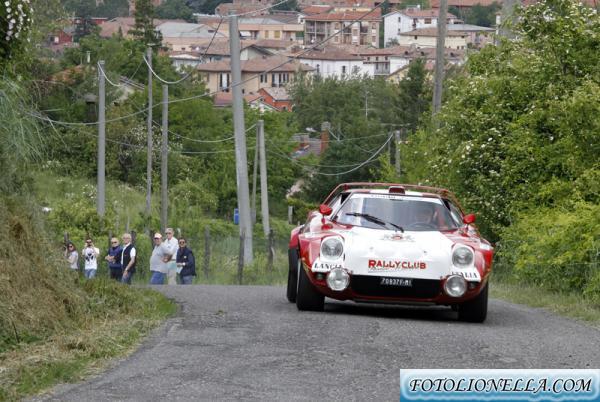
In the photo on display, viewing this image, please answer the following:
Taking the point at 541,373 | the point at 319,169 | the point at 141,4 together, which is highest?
the point at 541,373

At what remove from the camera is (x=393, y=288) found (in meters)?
12.9

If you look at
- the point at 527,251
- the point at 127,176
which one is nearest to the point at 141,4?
the point at 127,176

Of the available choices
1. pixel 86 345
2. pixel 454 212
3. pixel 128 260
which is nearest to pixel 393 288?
pixel 454 212

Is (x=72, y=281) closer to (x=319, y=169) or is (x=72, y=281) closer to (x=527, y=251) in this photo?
(x=527, y=251)

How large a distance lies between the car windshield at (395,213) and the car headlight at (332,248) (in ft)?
2.34

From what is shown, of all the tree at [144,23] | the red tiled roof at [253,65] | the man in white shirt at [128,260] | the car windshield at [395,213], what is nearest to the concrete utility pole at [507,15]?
the man in white shirt at [128,260]

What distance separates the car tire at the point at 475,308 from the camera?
512 inches

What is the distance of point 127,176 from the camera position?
74.9m

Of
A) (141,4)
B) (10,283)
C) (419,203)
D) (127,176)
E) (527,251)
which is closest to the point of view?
(10,283)

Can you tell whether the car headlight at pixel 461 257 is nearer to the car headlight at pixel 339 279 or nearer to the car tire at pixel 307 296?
the car headlight at pixel 339 279

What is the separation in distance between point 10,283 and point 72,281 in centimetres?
158

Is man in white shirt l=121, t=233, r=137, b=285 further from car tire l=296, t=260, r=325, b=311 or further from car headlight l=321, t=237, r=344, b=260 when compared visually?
car headlight l=321, t=237, r=344, b=260

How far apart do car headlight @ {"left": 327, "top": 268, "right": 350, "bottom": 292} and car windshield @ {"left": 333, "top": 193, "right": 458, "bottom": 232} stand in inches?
34.8

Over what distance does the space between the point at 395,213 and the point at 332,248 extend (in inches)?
45.6
